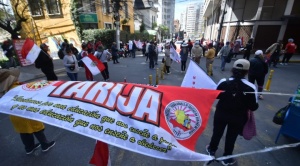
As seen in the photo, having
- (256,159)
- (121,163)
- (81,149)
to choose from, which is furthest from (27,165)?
(256,159)

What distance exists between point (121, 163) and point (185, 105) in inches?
74.4

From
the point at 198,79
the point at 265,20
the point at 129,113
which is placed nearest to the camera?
the point at 129,113

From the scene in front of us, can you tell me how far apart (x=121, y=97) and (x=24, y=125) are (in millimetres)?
2066

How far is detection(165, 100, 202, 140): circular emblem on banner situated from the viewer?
1.89 m

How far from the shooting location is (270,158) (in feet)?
10.3

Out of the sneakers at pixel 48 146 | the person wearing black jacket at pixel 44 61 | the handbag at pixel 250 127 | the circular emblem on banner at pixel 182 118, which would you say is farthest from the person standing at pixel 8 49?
the handbag at pixel 250 127

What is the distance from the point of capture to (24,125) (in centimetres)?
280

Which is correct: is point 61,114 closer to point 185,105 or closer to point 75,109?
point 75,109

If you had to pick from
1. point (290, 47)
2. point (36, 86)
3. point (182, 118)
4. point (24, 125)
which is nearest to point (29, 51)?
point (24, 125)

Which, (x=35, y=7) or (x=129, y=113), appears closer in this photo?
(x=129, y=113)

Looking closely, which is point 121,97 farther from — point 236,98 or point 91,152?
point 91,152

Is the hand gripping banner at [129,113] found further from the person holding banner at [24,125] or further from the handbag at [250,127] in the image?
the handbag at [250,127]

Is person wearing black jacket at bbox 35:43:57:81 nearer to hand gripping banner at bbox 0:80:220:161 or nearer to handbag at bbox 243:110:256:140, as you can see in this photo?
hand gripping banner at bbox 0:80:220:161

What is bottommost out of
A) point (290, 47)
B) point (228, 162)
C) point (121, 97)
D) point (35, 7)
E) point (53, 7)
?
point (228, 162)
